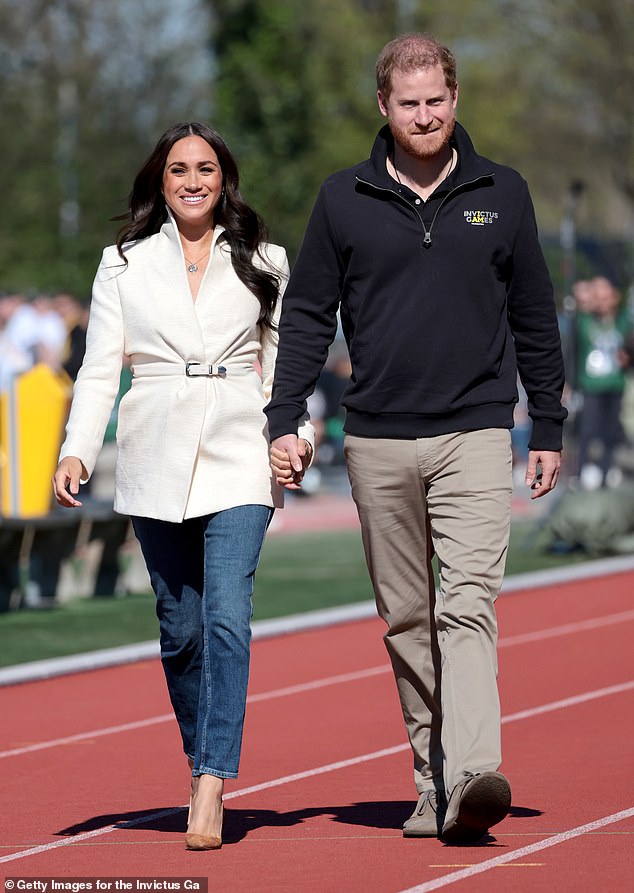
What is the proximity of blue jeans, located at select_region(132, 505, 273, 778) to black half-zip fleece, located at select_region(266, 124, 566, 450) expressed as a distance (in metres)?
0.36

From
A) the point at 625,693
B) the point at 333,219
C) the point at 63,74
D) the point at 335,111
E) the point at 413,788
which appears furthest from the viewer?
the point at 63,74

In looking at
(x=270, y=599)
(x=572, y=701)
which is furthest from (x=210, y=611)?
(x=270, y=599)

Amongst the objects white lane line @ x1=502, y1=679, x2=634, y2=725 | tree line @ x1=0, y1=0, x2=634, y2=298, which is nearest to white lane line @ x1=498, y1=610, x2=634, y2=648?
white lane line @ x1=502, y1=679, x2=634, y2=725

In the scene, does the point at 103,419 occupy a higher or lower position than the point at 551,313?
lower

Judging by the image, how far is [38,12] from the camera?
4306 centimetres

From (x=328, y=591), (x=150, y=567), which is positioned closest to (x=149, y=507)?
(x=150, y=567)

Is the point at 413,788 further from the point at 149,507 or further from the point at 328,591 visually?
the point at 328,591

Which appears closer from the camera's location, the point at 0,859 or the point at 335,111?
the point at 0,859

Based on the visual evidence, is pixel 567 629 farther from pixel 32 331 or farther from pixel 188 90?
pixel 188 90

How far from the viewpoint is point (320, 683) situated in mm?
9570

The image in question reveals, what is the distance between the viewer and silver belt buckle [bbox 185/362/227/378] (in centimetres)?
571

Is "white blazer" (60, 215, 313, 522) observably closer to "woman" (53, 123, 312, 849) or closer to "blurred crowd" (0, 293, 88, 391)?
"woman" (53, 123, 312, 849)

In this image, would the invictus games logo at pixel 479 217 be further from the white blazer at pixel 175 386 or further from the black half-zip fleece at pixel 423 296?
the white blazer at pixel 175 386

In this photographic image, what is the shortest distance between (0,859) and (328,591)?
A: 8.12 meters
